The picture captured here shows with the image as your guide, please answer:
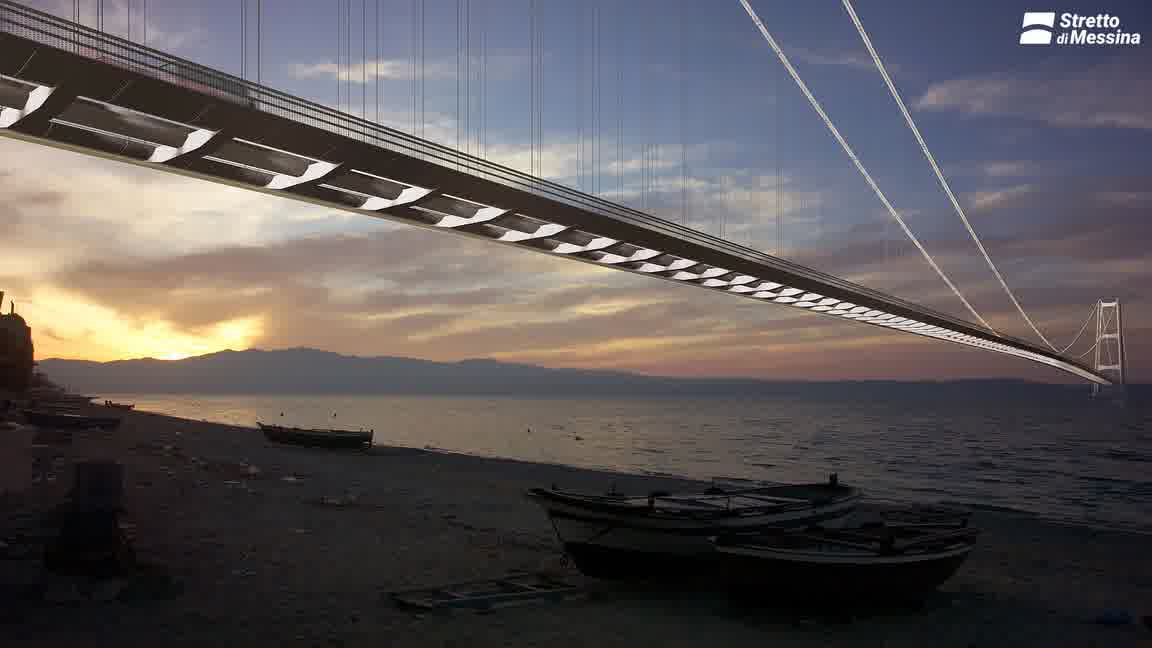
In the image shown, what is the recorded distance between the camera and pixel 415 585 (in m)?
11.3

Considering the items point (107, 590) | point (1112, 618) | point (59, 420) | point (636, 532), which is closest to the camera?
point (107, 590)

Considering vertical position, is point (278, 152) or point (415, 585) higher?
point (278, 152)

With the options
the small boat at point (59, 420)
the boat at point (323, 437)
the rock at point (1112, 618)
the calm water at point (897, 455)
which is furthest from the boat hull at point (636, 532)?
the small boat at point (59, 420)

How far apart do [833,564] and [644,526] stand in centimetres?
259

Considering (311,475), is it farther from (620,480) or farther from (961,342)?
(961,342)

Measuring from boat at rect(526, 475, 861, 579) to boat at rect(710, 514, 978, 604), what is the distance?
52 centimetres

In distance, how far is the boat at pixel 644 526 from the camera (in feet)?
36.3

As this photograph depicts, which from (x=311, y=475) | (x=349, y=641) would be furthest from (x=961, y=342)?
(x=349, y=641)

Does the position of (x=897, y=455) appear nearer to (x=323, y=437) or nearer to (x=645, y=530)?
(x=323, y=437)

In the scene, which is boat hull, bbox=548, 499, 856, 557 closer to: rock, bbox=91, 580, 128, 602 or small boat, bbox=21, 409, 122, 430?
rock, bbox=91, 580, 128, 602

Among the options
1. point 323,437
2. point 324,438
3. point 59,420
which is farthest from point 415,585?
point 59,420

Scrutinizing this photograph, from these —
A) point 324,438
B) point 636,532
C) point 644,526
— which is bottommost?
point 324,438

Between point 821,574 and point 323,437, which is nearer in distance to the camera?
point 821,574

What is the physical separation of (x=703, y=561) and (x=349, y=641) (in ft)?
16.1
